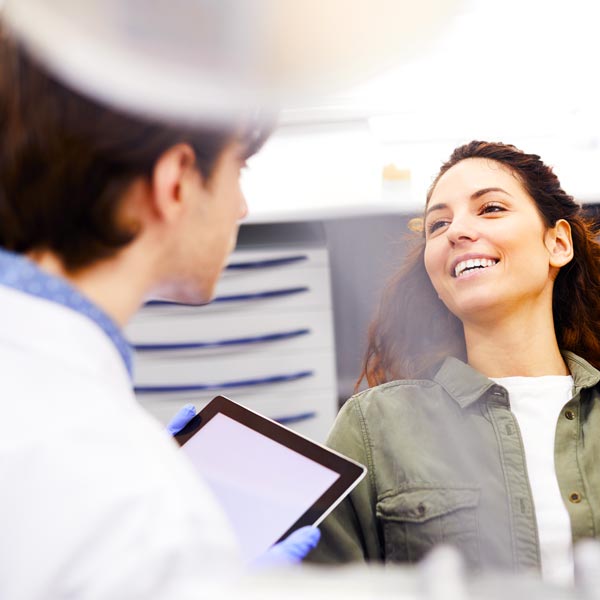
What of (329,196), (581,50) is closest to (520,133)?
(581,50)

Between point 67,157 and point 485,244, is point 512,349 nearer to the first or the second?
point 485,244

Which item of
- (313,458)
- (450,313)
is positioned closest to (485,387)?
(450,313)

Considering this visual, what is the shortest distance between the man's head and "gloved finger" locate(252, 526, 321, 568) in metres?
0.26

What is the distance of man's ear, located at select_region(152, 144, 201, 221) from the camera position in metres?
0.46

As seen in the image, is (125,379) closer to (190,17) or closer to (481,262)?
(190,17)

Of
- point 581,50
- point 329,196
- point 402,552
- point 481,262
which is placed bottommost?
point 402,552

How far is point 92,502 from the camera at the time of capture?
369 mm

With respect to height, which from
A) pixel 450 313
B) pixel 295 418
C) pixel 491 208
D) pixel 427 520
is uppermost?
pixel 491 208

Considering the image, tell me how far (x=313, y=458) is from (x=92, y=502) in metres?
0.34

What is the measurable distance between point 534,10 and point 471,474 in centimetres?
43

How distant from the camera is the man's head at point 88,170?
44 centimetres

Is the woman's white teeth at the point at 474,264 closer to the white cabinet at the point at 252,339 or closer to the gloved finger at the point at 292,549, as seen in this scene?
the white cabinet at the point at 252,339

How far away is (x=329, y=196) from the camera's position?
96 centimetres

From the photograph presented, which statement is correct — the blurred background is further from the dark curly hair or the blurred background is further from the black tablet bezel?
the black tablet bezel
